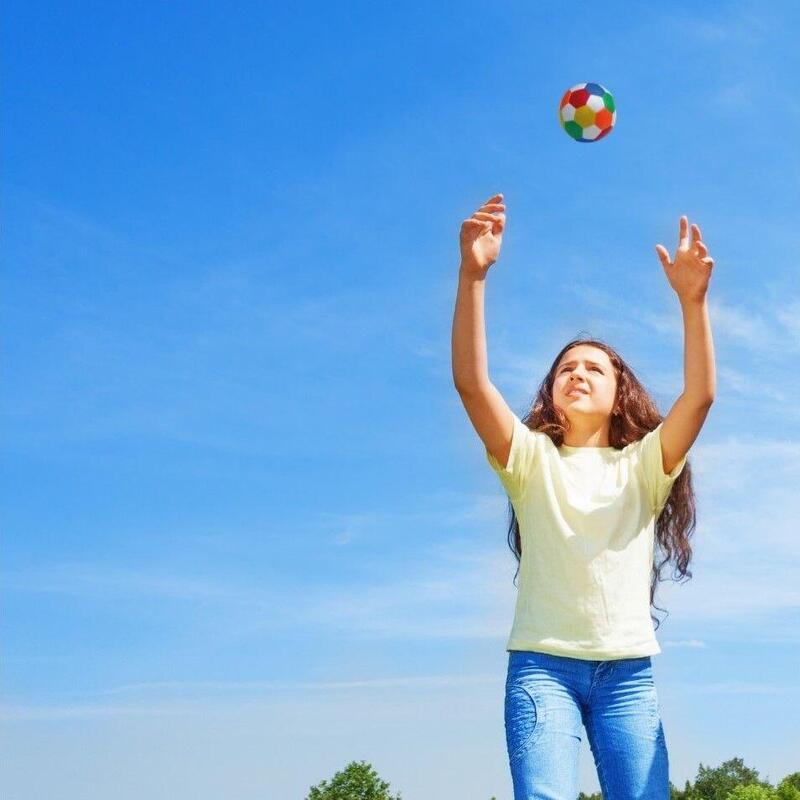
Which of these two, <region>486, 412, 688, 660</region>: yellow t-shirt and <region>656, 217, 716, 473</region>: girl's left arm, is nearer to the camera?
<region>486, 412, 688, 660</region>: yellow t-shirt

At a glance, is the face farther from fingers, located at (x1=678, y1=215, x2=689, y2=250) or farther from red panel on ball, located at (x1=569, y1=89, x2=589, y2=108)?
red panel on ball, located at (x1=569, y1=89, x2=589, y2=108)

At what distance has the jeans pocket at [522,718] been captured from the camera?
4.72 metres

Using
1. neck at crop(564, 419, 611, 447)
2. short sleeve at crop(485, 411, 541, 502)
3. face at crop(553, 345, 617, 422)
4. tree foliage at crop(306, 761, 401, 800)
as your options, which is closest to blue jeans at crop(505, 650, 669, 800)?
short sleeve at crop(485, 411, 541, 502)

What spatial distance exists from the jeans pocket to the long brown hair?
84cm

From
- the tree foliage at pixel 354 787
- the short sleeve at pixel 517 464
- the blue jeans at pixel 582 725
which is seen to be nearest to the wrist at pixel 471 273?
the short sleeve at pixel 517 464

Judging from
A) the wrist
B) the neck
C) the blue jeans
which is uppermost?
the wrist

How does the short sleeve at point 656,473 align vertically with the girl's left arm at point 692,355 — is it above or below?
below

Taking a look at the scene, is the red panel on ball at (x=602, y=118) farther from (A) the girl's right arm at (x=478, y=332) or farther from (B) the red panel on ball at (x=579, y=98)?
(A) the girl's right arm at (x=478, y=332)

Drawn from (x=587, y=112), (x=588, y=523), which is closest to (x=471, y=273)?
(x=588, y=523)

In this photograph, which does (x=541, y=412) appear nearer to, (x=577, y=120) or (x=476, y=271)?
(x=476, y=271)

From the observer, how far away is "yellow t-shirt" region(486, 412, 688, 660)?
4945 mm

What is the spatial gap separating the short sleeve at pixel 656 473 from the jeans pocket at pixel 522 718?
1159 millimetres

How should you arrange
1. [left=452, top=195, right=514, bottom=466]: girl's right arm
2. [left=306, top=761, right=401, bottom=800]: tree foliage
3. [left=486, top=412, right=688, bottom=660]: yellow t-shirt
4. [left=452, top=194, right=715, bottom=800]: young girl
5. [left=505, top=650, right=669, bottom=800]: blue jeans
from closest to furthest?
1. [left=505, top=650, right=669, bottom=800]: blue jeans
2. [left=452, top=194, right=715, bottom=800]: young girl
3. [left=486, top=412, right=688, bottom=660]: yellow t-shirt
4. [left=452, top=195, right=514, bottom=466]: girl's right arm
5. [left=306, top=761, right=401, bottom=800]: tree foliage

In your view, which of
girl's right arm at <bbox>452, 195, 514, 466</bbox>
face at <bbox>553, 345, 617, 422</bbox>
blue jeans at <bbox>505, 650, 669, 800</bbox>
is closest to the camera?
blue jeans at <bbox>505, 650, 669, 800</bbox>
